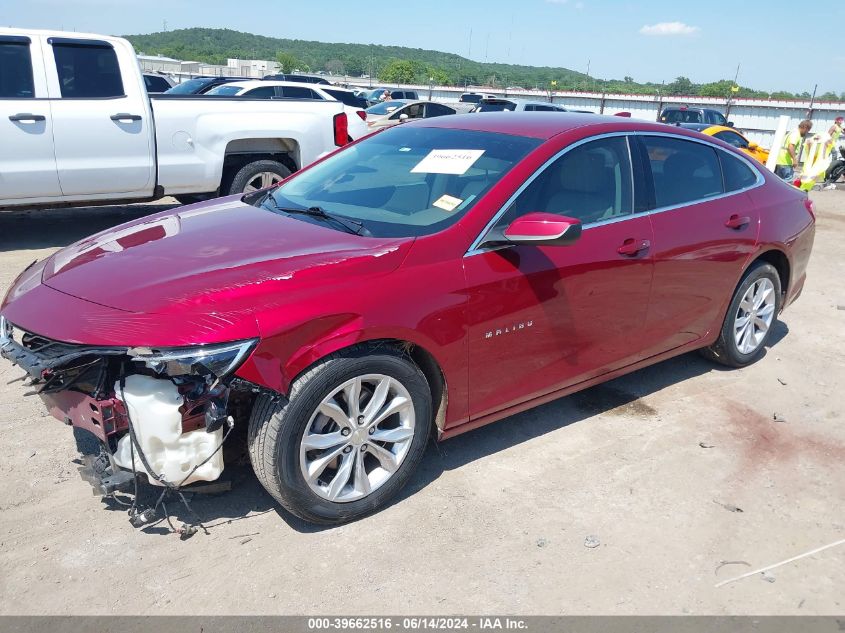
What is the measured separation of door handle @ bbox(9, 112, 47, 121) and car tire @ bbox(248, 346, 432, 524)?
18.0 feet

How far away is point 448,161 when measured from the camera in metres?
3.88

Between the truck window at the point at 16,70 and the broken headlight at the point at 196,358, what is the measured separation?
5567mm

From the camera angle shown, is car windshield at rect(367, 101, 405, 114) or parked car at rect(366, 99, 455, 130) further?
car windshield at rect(367, 101, 405, 114)

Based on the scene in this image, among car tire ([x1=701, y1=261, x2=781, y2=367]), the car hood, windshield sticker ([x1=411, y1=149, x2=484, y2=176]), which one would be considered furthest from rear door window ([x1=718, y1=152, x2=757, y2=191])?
the car hood

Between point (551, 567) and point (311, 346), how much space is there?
53.6 inches

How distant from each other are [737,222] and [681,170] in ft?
1.85

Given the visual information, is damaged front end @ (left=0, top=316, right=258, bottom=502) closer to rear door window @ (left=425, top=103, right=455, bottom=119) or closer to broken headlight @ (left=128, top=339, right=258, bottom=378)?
broken headlight @ (left=128, top=339, right=258, bottom=378)

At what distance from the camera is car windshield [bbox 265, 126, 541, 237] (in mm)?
3547

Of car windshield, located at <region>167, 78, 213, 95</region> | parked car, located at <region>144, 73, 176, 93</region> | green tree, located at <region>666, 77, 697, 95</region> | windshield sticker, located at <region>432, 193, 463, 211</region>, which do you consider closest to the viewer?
windshield sticker, located at <region>432, 193, 463, 211</region>

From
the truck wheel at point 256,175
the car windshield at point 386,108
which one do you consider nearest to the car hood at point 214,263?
the truck wheel at point 256,175

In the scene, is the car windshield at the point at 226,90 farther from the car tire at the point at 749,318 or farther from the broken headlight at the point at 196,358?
the broken headlight at the point at 196,358

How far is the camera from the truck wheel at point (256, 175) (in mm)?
8289

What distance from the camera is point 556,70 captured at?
160750mm

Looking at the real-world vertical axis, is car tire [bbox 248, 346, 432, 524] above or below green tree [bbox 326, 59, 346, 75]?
above
